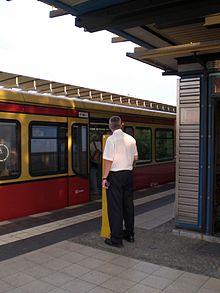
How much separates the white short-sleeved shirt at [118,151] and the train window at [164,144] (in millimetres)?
6662

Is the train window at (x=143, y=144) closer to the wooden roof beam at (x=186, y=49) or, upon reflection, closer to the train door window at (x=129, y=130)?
the train door window at (x=129, y=130)

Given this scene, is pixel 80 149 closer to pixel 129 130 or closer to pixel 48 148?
pixel 48 148

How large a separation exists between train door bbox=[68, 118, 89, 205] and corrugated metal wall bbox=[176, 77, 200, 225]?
3.07 meters

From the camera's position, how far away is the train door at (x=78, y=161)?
7980 mm

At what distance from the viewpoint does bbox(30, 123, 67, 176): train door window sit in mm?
7102

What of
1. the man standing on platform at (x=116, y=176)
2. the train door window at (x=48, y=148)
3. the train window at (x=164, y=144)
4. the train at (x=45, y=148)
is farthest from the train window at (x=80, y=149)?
the train window at (x=164, y=144)

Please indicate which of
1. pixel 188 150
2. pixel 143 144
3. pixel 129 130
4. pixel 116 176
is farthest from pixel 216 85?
pixel 143 144

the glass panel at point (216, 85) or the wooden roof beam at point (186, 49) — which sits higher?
the wooden roof beam at point (186, 49)

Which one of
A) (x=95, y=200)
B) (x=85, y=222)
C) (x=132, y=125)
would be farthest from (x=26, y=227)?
(x=132, y=125)

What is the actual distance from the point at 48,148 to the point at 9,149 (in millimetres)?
1060

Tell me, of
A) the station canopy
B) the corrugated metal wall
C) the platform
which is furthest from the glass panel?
the platform

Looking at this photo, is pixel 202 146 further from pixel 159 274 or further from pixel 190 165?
pixel 159 274

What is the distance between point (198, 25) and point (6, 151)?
400cm

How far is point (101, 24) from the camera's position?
14.1 feet
